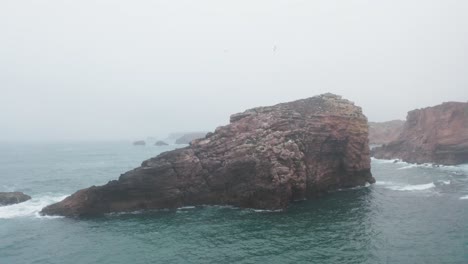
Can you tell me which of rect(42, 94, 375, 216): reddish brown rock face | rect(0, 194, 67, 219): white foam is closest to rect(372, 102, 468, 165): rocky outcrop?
rect(42, 94, 375, 216): reddish brown rock face

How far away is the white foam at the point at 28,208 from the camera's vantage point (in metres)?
58.0

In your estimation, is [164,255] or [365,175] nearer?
[164,255]

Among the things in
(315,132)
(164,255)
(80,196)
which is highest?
(315,132)

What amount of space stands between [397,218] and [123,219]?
38679mm

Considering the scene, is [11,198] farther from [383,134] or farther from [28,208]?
[383,134]

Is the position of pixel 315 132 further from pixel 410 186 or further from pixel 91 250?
pixel 91 250

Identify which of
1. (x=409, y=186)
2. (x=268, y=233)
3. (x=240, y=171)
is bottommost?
(x=268, y=233)

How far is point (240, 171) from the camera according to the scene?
59000 mm

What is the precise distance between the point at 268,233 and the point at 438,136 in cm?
7526

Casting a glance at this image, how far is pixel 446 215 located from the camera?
49438mm

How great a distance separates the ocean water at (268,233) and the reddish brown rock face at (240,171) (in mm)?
2659

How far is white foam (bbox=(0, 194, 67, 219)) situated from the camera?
58.0 m

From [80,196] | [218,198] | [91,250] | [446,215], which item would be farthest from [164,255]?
[446,215]

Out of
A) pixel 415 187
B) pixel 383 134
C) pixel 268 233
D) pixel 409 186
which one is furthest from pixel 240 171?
pixel 383 134
